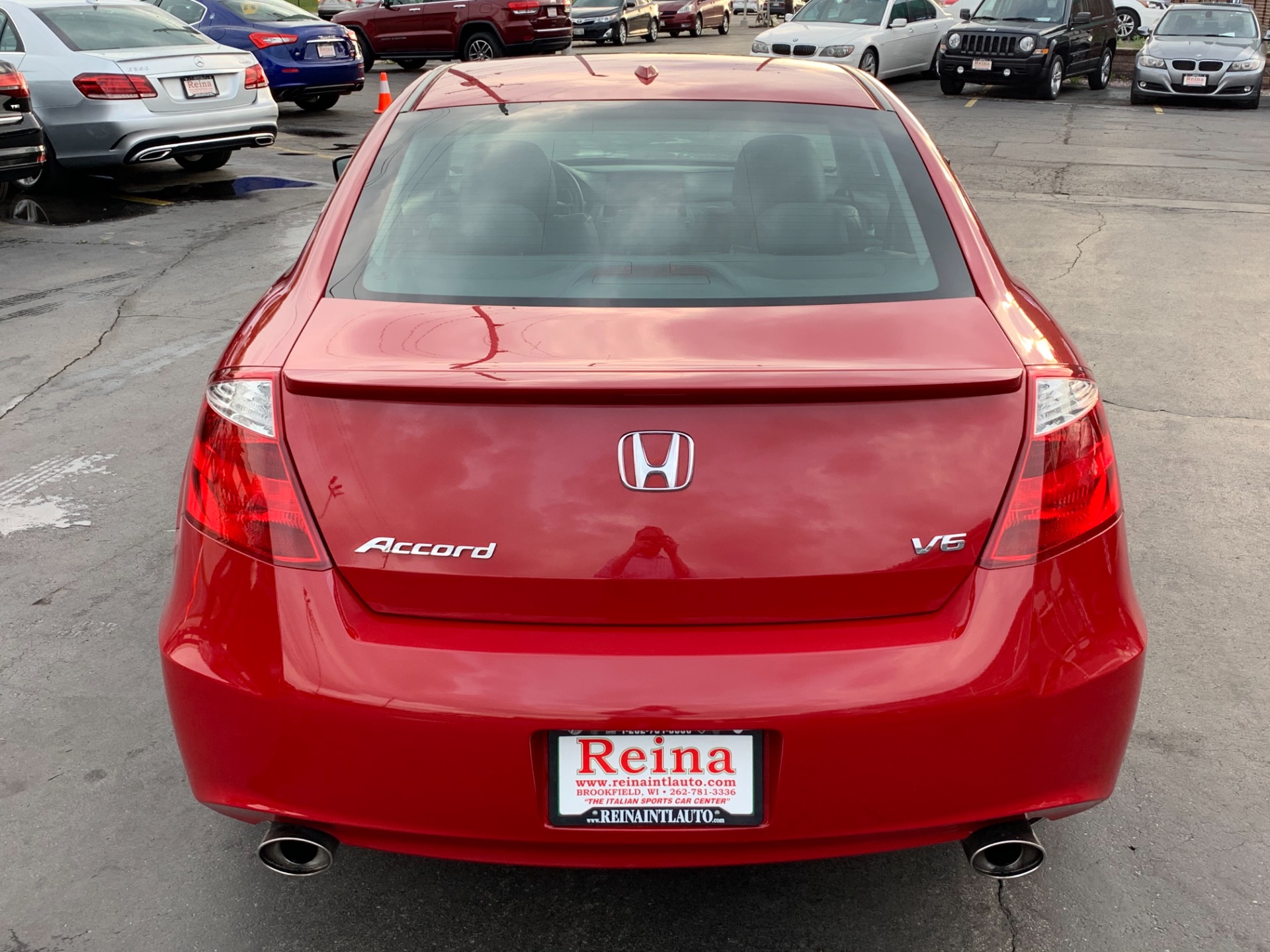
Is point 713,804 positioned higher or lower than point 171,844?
higher

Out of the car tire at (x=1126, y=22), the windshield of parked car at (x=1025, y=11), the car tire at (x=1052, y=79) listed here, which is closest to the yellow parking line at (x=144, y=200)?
the car tire at (x=1052, y=79)

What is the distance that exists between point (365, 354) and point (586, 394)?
0.42 metres

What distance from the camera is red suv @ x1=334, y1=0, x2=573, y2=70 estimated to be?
70.8 feet

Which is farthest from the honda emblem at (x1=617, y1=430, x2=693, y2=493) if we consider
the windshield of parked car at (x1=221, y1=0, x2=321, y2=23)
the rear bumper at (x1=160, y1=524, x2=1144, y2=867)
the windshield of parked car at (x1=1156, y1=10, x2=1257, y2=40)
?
the windshield of parked car at (x1=1156, y1=10, x2=1257, y2=40)

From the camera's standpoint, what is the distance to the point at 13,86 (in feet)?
31.6

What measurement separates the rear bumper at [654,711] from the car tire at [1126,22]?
33900 millimetres

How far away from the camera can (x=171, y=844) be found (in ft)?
9.37

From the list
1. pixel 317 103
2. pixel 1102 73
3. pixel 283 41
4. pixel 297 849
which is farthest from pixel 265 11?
pixel 297 849

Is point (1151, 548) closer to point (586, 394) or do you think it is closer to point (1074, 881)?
point (1074, 881)

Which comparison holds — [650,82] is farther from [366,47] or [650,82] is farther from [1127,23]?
[1127,23]

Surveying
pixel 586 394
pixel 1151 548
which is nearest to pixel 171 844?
pixel 586 394

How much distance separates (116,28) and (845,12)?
14.0 metres

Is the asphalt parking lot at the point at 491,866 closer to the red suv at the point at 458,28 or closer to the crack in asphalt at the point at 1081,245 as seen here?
the crack in asphalt at the point at 1081,245

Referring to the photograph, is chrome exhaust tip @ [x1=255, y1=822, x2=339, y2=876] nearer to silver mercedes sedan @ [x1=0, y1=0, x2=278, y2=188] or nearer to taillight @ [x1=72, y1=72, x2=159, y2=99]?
silver mercedes sedan @ [x1=0, y1=0, x2=278, y2=188]
